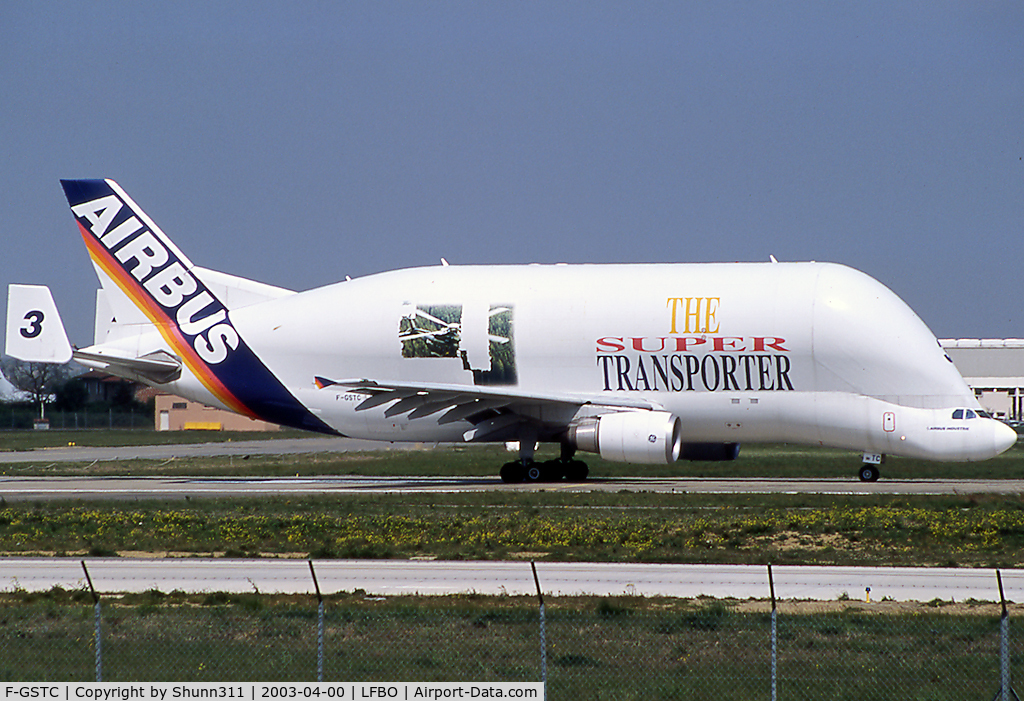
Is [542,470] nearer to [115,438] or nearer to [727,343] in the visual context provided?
[727,343]

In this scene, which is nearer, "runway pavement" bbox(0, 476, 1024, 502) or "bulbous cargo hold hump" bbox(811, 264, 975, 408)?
"runway pavement" bbox(0, 476, 1024, 502)

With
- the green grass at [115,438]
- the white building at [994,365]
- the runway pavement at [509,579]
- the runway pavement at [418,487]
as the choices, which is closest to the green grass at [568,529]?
the runway pavement at [509,579]

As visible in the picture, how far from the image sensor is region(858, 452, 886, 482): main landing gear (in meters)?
36.3

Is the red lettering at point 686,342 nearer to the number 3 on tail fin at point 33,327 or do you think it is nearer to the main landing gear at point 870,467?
the main landing gear at point 870,467

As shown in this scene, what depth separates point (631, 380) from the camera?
37312mm

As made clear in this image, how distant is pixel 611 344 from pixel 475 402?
4.63m

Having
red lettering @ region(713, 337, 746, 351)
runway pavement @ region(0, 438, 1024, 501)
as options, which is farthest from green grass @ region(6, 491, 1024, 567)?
red lettering @ region(713, 337, 746, 351)

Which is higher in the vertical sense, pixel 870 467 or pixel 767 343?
pixel 767 343

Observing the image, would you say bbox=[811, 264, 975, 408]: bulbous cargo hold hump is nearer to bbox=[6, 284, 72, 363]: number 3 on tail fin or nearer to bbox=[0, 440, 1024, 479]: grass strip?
bbox=[0, 440, 1024, 479]: grass strip

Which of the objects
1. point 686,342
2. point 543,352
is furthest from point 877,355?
point 543,352

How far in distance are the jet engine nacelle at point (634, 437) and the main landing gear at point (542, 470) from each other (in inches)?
79.7

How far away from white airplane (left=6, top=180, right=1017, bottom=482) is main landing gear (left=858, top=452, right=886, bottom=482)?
0.05m

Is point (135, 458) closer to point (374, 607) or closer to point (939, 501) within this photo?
point (939, 501)

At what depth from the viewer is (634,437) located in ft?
114
